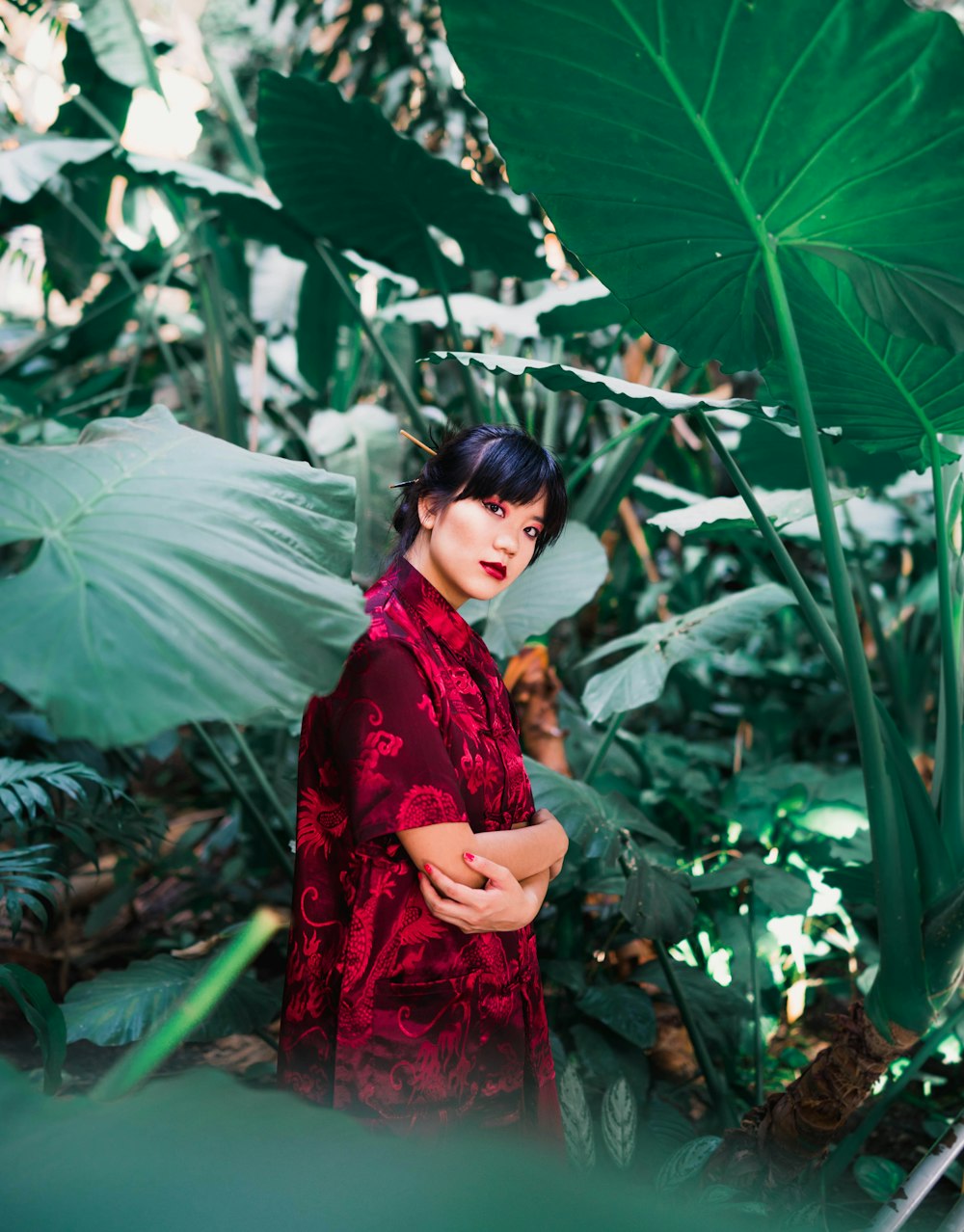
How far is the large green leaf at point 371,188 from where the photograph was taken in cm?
134

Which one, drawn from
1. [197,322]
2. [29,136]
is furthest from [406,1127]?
[197,322]

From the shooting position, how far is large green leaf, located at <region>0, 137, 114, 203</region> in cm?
158

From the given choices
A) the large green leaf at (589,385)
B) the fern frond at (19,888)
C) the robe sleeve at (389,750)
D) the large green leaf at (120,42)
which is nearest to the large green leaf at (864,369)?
the large green leaf at (589,385)

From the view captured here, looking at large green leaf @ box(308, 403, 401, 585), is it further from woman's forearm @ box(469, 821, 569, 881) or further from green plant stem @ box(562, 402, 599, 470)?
woman's forearm @ box(469, 821, 569, 881)

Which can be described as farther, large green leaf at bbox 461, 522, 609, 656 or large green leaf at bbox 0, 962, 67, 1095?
large green leaf at bbox 461, 522, 609, 656

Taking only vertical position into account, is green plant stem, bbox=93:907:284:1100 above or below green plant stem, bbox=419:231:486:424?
below

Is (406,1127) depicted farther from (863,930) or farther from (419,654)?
(863,930)

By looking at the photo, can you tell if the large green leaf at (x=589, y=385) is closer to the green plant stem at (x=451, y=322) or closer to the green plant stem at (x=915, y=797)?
the green plant stem at (x=915, y=797)

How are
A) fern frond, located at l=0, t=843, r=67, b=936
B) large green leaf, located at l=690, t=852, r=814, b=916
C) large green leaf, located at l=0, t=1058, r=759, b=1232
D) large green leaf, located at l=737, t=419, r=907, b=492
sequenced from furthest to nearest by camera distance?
large green leaf, located at l=737, t=419, r=907, b=492
large green leaf, located at l=690, t=852, r=814, b=916
fern frond, located at l=0, t=843, r=67, b=936
large green leaf, located at l=0, t=1058, r=759, b=1232

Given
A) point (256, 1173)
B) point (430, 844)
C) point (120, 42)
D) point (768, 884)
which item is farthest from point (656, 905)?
point (120, 42)


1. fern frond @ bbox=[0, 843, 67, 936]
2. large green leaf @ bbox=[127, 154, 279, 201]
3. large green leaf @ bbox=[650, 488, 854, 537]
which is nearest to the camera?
fern frond @ bbox=[0, 843, 67, 936]

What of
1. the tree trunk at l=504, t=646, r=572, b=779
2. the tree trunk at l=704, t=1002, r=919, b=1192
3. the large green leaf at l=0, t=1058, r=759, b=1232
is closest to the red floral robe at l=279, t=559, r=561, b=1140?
the tree trunk at l=704, t=1002, r=919, b=1192

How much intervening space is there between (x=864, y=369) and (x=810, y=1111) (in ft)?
2.22

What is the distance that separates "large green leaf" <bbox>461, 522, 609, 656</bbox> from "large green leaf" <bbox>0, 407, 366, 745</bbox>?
0.60 meters
